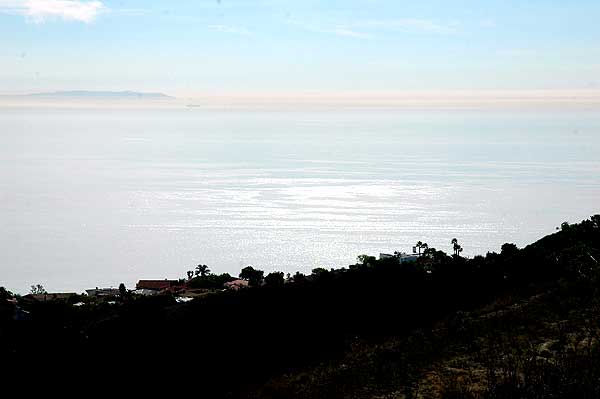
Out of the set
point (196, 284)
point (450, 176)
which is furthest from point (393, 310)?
point (450, 176)

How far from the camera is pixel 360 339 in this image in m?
10.3

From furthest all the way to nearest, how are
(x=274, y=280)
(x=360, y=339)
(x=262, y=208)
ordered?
(x=262, y=208) < (x=274, y=280) < (x=360, y=339)

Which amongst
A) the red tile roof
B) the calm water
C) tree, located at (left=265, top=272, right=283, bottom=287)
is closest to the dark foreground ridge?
tree, located at (left=265, top=272, right=283, bottom=287)

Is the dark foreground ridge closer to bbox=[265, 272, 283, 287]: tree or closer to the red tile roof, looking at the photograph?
bbox=[265, 272, 283, 287]: tree

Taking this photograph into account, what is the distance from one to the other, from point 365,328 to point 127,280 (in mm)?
→ 32154

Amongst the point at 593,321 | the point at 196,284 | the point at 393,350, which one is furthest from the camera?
the point at 196,284

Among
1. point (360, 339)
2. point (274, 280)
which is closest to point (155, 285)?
point (274, 280)

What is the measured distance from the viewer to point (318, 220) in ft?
186

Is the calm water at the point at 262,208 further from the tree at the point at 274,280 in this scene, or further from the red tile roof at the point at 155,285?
the tree at the point at 274,280

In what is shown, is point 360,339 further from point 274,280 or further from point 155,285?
point 155,285

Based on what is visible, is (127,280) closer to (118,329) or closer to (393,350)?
(118,329)

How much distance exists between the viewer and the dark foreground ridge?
609 centimetres

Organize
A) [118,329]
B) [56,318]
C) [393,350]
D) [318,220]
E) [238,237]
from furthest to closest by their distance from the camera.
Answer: [318,220]
[238,237]
[56,318]
[118,329]
[393,350]

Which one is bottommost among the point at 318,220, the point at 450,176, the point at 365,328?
the point at 365,328
